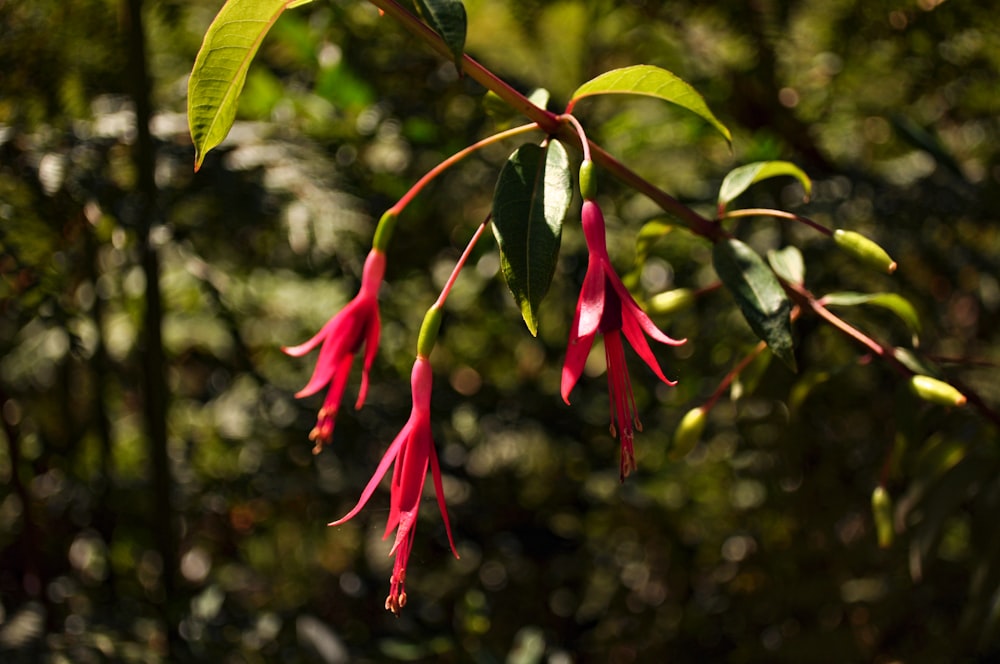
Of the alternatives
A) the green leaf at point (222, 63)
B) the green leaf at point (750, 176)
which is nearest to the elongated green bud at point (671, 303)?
the green leaf at point (750, 176)

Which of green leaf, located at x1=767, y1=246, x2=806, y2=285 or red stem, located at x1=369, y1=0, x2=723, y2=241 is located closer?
red stem, located at x1=369, y1=0, x2=723, y2=241

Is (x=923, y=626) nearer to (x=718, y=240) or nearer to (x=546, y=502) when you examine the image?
(x=546, y=502)

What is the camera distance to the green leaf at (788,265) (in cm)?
58

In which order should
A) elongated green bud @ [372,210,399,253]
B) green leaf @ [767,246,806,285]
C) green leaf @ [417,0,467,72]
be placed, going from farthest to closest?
green leaf @ [767,246,806,285]
elongated green bud @ [372,210,399,253]
green leaf @ [417,0,467,72]

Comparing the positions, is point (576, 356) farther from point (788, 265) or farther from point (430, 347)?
point (788, 265)

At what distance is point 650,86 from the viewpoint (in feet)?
1.42

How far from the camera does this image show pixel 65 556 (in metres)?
0.99

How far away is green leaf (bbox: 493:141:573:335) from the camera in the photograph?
0.38m

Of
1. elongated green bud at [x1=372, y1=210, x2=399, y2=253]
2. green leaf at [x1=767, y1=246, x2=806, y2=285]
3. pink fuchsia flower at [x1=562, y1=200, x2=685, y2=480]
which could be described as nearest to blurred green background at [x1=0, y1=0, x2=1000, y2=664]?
green leaf at [x1=767, y1=246, x2=806, y2=285]

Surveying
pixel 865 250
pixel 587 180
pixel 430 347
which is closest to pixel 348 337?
pixel 430 347

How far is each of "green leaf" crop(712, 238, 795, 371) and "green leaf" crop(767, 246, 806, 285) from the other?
0.11 meters

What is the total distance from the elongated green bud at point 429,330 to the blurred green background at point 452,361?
14.9 inches

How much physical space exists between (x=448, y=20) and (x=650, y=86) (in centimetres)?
11

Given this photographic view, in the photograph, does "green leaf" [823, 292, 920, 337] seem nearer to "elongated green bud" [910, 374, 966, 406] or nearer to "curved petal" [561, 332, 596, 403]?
"elongated green bud" [910, 374, 966, 406]
